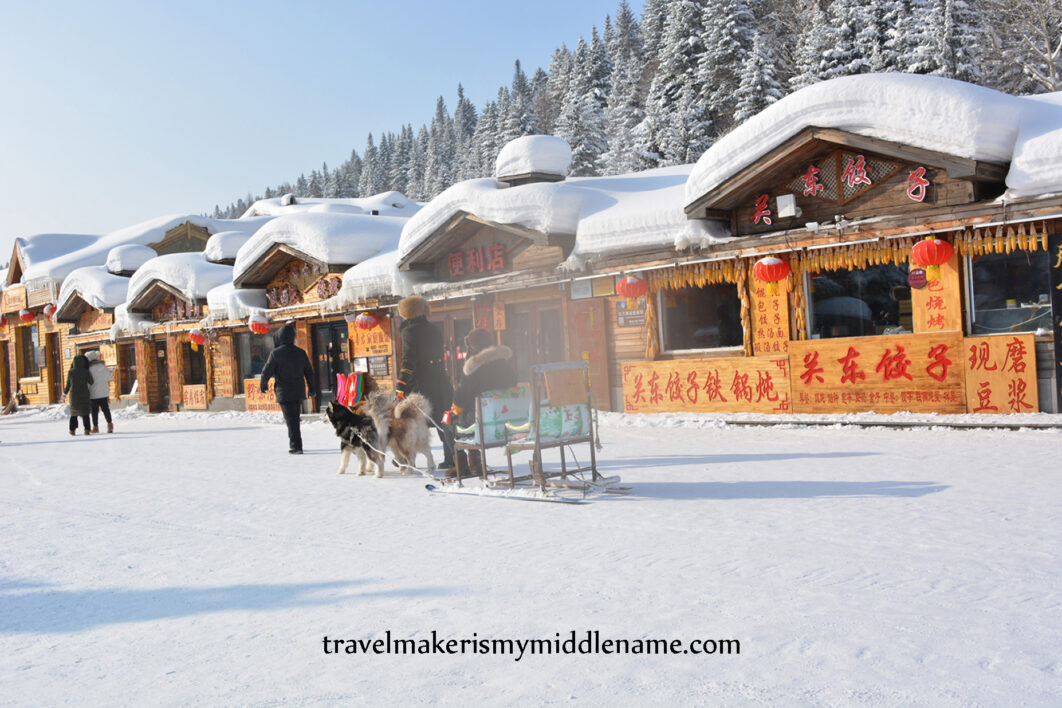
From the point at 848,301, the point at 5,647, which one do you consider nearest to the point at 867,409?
the point at 848,301

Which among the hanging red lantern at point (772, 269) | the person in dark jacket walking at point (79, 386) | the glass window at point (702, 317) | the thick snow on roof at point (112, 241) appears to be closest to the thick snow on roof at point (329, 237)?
the person in dark jacket walking at point (79, 386)

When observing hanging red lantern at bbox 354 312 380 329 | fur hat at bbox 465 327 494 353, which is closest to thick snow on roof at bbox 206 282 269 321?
hanging red lantern at bbox 354 312 380 329

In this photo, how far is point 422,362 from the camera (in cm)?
859

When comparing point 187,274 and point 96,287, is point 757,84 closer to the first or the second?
point 187,274

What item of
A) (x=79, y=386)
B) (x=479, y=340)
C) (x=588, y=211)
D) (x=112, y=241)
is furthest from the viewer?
(x=112, y=241)

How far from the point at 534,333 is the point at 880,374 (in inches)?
271

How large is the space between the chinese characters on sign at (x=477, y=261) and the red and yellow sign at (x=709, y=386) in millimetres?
3714

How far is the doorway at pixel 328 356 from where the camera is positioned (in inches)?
809

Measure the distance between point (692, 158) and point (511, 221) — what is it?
2553 cm

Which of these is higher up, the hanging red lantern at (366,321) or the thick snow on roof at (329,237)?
the thick snow on roof at (329,237)

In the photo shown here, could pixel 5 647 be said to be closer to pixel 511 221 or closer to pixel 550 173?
pixel 511 221

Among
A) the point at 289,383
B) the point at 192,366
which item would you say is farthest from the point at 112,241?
the point at 289,383

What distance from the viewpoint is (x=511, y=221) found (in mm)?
15141

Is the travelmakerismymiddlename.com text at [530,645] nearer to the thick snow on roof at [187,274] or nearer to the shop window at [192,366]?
the thick snow on roof at [187,274]
